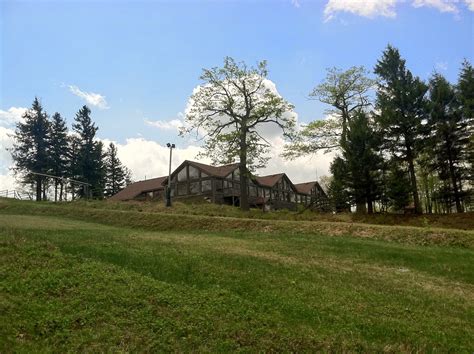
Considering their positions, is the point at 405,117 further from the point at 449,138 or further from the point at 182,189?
the point at 182,189

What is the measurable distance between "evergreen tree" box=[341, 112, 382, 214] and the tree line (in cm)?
3391

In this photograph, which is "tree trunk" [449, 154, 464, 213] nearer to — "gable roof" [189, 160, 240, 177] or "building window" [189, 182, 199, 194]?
"gable roof" [189, 160, 240, 177]

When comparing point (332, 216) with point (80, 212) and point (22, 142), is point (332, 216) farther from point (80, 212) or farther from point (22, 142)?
point (22, 142)

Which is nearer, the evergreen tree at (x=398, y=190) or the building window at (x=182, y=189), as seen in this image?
the evergreen tree at (x=398, y=190)

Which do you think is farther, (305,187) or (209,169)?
(305,187)

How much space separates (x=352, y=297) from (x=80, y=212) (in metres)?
23.5

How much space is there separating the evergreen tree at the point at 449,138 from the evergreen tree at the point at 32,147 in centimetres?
4559

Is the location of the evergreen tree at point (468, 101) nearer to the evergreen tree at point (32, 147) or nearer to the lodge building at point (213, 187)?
the lodge building at point (213, 187)

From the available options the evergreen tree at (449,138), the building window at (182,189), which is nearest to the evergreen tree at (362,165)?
the evergreen tree at (449,138)

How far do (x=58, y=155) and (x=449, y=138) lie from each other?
46.5m

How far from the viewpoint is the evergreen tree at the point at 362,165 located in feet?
A: 99.0

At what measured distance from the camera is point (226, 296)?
9633 mm

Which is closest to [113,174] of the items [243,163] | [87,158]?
[87,158]

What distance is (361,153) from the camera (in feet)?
101
